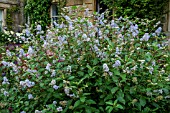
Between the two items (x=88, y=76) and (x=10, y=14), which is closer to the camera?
(x=88, y=76)

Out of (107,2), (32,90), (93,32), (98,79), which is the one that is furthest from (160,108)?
(107,2)

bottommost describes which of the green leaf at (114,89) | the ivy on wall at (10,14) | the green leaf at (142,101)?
the green leaf at (142,101)

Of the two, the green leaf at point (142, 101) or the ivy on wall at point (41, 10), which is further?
the ivy on wall at point (41, 10)

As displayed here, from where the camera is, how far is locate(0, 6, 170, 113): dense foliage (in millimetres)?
2432

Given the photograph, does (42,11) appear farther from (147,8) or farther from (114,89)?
(114,89)

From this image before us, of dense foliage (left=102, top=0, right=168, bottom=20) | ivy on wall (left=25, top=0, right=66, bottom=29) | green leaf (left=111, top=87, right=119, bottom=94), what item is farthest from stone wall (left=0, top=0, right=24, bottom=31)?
green leaf (left=111, top=87, right=119, bottom=94)

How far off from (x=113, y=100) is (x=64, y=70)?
0.52 m

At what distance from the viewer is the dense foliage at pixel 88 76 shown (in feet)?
7.98

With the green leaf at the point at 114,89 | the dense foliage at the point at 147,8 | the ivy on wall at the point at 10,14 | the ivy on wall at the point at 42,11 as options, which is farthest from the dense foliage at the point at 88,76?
the ivy on wall at the point at 10,14

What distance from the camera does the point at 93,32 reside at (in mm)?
2787

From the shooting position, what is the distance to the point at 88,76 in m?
2.46

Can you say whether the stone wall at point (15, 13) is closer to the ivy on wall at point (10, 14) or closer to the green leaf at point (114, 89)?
the ivy on wall at point (10, 14)

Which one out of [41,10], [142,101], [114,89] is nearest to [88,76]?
[114,89]

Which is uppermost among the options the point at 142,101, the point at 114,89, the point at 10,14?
the point at 10,14
